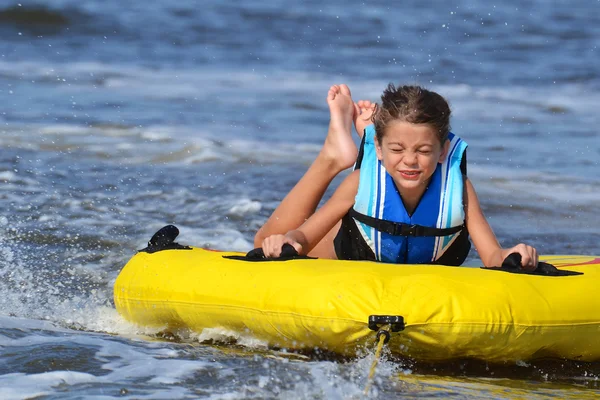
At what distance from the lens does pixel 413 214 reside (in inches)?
170

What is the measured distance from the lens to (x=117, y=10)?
61.6ft

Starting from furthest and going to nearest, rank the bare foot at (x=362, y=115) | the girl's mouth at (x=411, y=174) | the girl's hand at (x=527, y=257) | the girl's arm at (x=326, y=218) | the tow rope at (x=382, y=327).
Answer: the bare foot at (x=362, y=115) < the girl's arm at (x=326, y=218) < the girl's mouth at (x=411, y=174) < the girl's hand at (x=527, y=257) < the tow rope at (x=382, y=327)

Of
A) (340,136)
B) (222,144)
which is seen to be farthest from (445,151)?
(222,144)

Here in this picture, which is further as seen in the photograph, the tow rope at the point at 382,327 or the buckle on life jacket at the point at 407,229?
the buckle on life jacket at the point at 407,229

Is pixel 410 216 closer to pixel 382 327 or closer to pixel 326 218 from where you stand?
pixel 326 218

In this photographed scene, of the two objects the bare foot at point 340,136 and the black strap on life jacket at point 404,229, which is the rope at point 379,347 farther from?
the bare foot at point 340,136

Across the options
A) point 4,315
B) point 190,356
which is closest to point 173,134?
point 4,315

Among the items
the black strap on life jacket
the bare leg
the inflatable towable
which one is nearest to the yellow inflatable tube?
the inflatable towable

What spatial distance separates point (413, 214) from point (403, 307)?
914mm

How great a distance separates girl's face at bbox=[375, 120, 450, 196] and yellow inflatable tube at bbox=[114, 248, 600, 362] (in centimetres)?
49

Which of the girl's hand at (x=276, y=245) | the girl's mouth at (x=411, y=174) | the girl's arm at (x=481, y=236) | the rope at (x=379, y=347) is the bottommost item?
the rope at (x=379, y=347)

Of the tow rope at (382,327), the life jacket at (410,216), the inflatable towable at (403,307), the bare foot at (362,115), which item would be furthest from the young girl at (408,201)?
the tow rope at (382,327)

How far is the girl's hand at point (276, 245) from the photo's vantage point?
167 inches

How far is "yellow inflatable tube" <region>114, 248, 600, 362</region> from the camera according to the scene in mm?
3527
